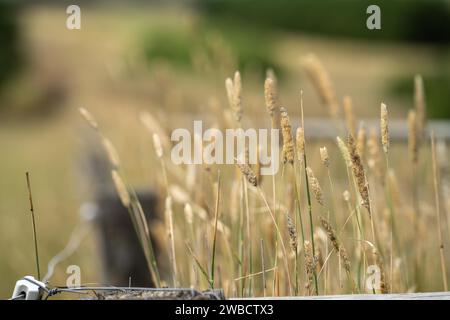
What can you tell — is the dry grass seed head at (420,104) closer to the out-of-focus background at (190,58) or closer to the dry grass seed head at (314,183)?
the dry grass seed head at (314,183)

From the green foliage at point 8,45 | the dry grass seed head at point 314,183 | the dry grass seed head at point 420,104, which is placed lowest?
the dry grass seed head at point 314,183

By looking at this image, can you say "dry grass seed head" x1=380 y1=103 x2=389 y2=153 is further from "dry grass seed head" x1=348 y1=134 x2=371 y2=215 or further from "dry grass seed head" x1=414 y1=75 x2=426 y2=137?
"dry grass seed head" x1=414 y1=75 x2=426 y2=137

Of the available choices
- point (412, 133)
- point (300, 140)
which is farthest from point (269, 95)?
point (412, 133)

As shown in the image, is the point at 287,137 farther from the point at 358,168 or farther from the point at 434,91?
the point at 434,91

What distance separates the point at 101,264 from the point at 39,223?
5.44 feet

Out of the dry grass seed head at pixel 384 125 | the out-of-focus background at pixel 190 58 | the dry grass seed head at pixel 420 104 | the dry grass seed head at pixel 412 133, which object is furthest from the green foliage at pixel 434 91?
the dry grass seed head at pixel 384 125

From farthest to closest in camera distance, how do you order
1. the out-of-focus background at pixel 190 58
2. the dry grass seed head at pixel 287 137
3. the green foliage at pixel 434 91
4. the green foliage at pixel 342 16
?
1. the green foliage at pixel 342 16
2. the out-of-focus background at pixel 190 58
3. the green foliage at pixel 434 91
4. the dry grass seed head at pixel 287 137

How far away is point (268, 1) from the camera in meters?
12.9

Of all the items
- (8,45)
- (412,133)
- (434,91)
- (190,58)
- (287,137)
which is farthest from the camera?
(8,45)

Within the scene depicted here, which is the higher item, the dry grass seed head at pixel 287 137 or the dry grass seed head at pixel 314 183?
the dry grass seed head at pixel 287 137

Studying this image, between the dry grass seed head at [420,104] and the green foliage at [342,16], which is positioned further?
the green foliage at [342,16]

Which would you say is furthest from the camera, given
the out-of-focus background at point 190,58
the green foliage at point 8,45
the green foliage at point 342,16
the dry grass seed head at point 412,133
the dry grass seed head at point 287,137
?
the green foliage at point 8,45
